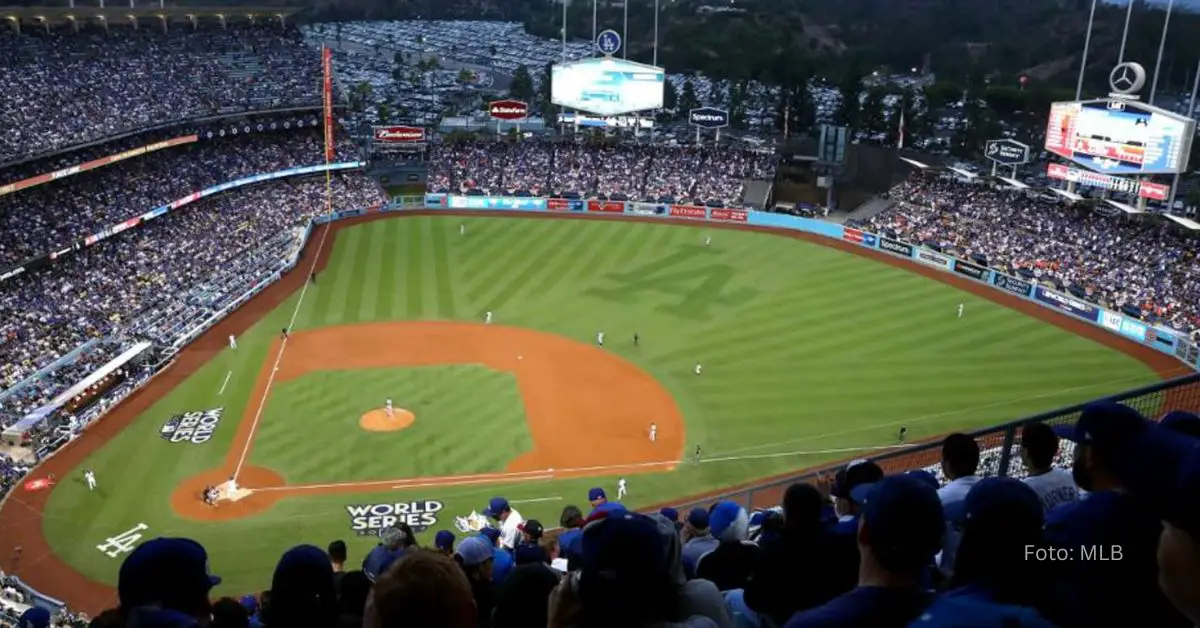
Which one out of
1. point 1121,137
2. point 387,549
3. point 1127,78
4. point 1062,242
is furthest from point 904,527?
point 1127,78

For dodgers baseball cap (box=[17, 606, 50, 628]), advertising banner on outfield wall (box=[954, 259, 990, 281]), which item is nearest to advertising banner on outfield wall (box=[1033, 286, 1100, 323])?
advertising banner on outfield wall (box=[954, 259, 990, 281])

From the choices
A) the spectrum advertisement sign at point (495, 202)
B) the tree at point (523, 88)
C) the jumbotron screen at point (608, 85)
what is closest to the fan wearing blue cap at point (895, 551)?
the spectrum advertisement sign at point (495, 202)

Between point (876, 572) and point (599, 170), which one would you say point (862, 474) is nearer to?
point (876, 572)

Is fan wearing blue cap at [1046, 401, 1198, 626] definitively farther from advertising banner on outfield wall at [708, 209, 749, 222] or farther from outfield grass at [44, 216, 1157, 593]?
advertising banner on outfield wall at [708, 209, 749, 222]

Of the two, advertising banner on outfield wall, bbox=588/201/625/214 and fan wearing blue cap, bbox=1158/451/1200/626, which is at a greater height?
fan wearing blue cap, bbox=1158/451/1200/626

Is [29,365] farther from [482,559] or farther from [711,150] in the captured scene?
[711,150]

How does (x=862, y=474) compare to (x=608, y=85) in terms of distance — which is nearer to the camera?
(x=862, y=474)
